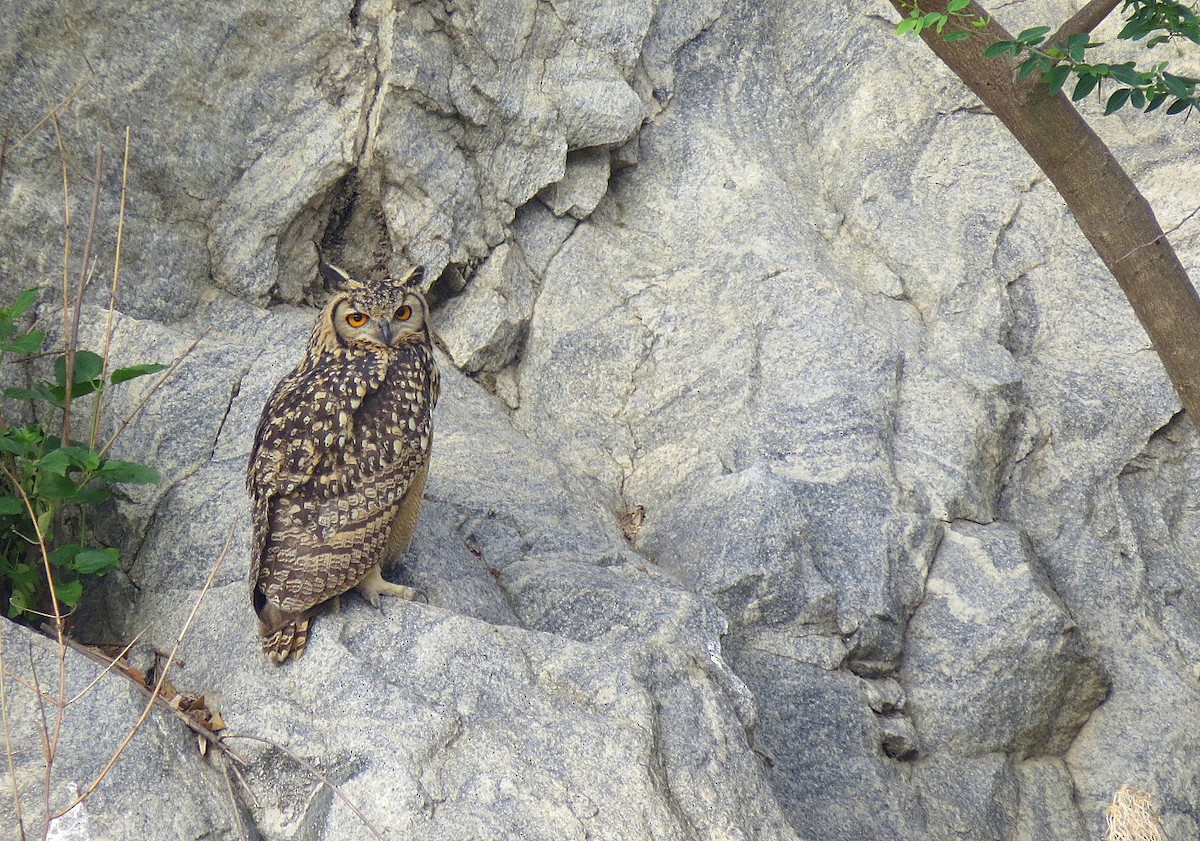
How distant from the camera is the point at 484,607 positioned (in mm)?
4324

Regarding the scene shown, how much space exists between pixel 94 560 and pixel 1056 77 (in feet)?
11.1

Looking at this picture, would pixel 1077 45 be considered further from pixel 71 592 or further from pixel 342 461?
pixel 71 592

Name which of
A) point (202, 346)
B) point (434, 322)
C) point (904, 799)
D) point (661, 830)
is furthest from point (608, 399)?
point (661, 830)

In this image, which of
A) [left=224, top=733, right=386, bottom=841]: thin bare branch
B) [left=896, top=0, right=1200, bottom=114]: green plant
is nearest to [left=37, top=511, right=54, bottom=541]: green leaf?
[left=224, top=733, right=386, bottom=841]: thin bare branch

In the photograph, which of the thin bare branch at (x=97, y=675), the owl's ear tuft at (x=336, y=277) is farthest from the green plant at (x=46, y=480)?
the owl's ear tuft at (x=336, y=277)

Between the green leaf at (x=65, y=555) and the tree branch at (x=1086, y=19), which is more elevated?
the tree branch at (x=1086, y=19)

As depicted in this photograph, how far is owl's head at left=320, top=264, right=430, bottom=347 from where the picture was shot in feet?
13.9

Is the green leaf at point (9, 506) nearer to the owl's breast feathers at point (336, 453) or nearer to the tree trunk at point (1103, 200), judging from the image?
the owl's breast feathers at point (336, 453)

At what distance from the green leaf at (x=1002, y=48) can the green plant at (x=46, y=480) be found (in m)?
2.92

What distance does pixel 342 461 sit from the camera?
399cm

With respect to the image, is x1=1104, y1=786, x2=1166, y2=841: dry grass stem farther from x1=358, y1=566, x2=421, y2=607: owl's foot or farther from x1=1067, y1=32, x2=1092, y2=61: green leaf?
x1=358, y1=566, x2=421, y2=607: owl's foot

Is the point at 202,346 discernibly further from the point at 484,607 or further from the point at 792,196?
the point at 792,196

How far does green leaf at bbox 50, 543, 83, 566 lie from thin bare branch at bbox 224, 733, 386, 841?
876 millimetres

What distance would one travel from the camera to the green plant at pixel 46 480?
3.93m
